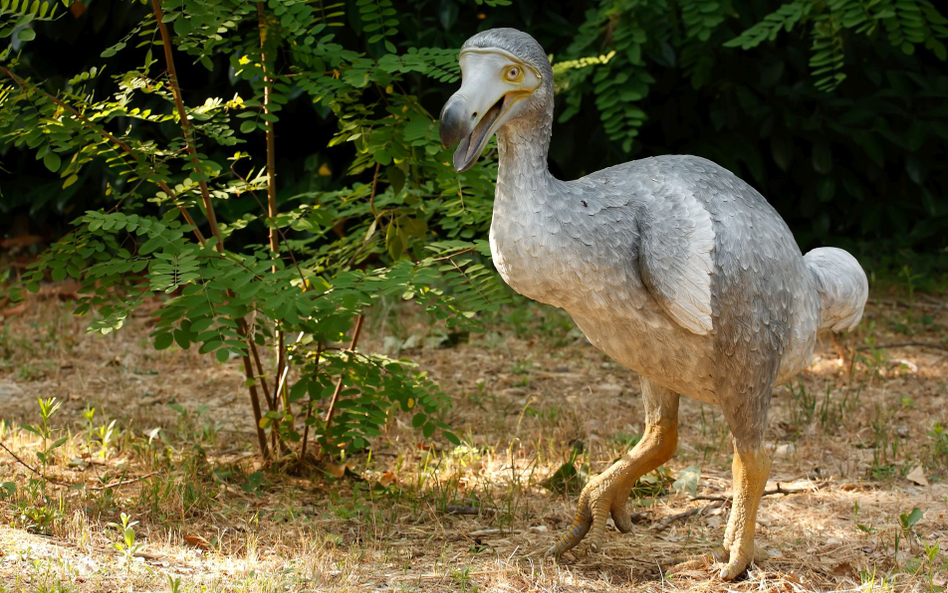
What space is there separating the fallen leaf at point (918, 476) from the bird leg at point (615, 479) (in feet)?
4.54

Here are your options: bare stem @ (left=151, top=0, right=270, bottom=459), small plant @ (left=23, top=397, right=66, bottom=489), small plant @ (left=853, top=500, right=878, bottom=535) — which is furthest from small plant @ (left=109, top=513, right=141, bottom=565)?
small plant @ (left=853, top=500, right=878, bottom=535)

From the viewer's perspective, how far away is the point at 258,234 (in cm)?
713

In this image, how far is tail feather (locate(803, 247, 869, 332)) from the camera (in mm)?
3355

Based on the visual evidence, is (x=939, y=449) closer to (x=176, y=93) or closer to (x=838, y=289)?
(x=838, y=289)

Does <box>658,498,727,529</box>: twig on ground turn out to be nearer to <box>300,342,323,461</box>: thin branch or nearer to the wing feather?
the wing feather

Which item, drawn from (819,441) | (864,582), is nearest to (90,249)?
(864,582)

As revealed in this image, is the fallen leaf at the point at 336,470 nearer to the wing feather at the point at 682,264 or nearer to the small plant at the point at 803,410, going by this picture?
the wing feather at the point at 682,264

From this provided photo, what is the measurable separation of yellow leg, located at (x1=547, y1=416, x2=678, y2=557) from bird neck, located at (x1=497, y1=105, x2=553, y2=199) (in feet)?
3.65

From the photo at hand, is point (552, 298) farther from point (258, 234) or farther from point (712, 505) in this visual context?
point (258, 234)

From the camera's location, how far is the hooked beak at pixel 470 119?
268cm

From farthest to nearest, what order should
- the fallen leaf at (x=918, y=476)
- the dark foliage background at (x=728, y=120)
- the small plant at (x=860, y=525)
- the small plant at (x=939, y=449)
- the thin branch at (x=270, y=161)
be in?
the dark foliage background at (x=728, y=120), the small plant at (x=939, y=449), the fallen leaf at (x=918, y=476), the thin branch at (x=270, y=161), the small plant at (x=860, y=525)

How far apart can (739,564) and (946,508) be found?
117cm

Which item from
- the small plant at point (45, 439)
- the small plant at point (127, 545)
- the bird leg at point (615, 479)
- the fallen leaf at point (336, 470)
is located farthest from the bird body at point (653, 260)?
the small plant at point (45, 439)

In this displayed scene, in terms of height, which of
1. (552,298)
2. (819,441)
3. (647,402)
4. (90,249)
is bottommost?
(819,441)
